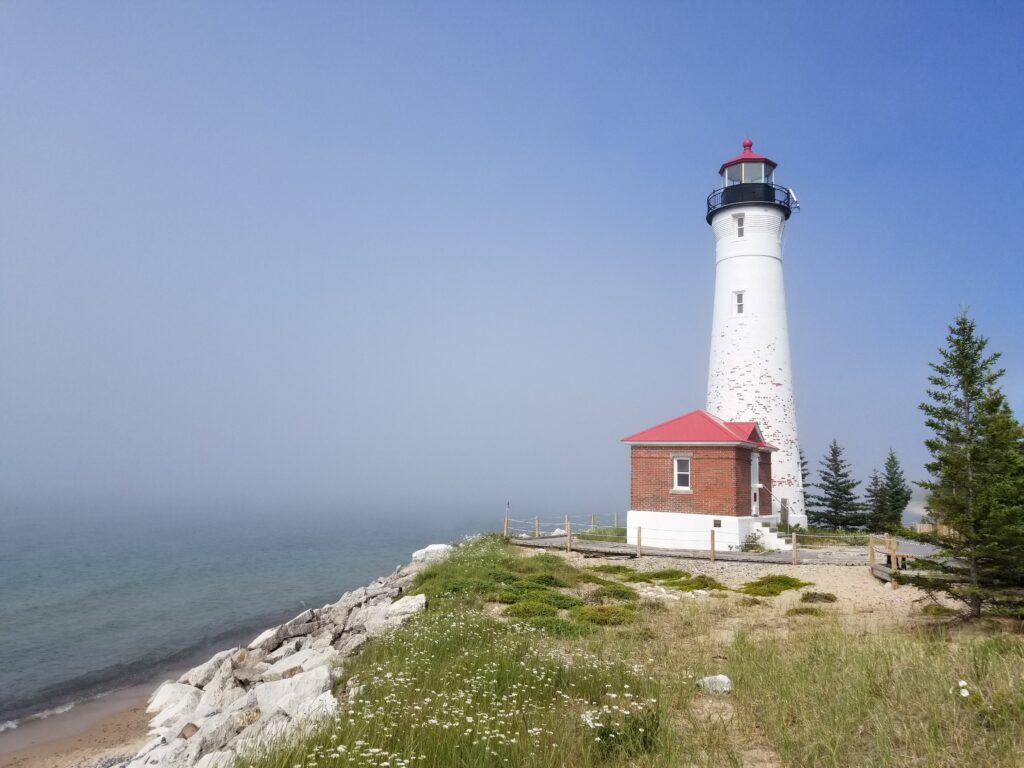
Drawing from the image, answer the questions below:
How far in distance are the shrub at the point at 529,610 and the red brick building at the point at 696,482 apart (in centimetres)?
1406

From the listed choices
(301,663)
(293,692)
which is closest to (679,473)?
(301,663)

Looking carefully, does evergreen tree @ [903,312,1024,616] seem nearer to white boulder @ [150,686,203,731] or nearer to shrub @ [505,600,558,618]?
shrub @ [505,600,558,618]

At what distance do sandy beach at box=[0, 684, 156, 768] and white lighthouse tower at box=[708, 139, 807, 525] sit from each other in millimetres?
25926

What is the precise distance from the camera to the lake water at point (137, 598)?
20031 millimetres

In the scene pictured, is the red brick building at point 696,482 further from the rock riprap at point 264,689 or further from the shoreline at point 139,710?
the shoreline at point 139,710

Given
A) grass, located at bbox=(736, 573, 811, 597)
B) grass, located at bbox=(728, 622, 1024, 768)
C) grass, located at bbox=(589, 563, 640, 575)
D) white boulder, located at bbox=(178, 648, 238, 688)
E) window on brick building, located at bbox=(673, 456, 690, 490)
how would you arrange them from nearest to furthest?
1. grass, located at bbox=(728, 622, 1024, 768)
2. white boulder, located at bbox=(178, 648, 238, 688)
3. grass, located at bbox=(736, 573, 811, 597)
4. grass, located at bbox=(589, 563, 640, 575)
5. window on brick building, located at bbox=(673, 456, 690, 490)

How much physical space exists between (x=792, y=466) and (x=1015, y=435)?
20.4 metres

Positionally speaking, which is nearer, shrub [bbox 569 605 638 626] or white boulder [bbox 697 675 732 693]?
white boulder [bbox 697 675 732 693]

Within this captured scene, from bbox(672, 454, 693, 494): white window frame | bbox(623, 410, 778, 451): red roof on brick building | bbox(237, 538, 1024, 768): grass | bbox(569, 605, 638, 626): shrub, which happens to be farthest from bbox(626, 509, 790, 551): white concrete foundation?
bbox(237, 538, 1024, 768): grass

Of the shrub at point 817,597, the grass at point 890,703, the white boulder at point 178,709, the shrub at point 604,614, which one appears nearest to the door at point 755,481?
the shrub at point 817,597

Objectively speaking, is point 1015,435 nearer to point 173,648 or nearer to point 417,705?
point 417,705

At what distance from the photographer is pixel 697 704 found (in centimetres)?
793

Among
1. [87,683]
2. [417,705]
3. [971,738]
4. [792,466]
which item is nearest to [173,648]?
[87,683]

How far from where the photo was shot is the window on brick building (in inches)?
1105
